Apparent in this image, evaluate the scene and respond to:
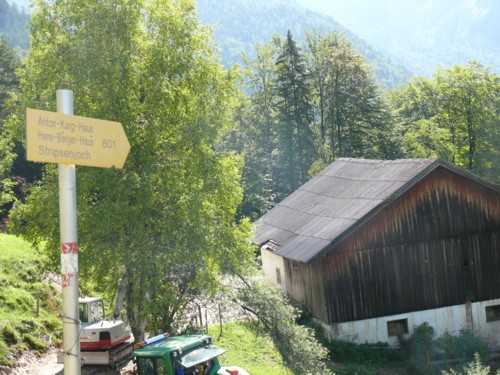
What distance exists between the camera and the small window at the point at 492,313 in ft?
84.5

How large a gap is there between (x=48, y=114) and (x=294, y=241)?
21240mm

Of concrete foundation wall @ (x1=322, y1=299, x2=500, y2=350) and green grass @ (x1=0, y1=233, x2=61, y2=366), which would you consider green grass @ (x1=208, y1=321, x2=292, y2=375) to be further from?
green grass @ (x1=0, y1=233, x2=61, y2=366)

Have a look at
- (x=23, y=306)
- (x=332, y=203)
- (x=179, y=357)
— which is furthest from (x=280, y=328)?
(x=332, y=203)

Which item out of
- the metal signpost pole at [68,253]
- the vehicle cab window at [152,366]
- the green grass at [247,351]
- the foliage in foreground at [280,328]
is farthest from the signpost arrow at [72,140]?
the green grass at [247,351]

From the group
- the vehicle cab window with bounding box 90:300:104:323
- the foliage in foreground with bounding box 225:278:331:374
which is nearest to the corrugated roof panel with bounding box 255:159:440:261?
the foliage in foreground with bounding box 225:278:331:374

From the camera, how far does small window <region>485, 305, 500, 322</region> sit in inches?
1014

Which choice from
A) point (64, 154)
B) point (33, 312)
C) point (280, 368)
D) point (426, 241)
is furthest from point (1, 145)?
point (64, 154)

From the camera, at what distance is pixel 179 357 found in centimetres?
1248

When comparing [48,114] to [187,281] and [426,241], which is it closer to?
[187,281]

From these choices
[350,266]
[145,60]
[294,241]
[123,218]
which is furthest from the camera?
[294,241]

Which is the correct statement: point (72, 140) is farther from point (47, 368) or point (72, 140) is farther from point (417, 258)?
point (417, 258)

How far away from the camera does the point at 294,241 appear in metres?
26.4

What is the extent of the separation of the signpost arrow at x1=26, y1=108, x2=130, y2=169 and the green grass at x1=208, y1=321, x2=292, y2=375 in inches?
456

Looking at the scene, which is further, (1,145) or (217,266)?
(1,145)
